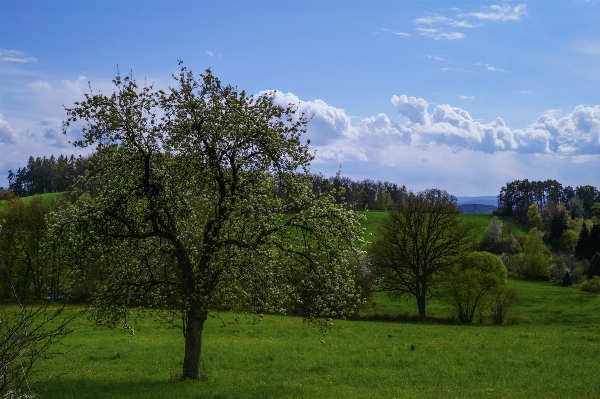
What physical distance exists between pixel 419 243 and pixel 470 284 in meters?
6.49

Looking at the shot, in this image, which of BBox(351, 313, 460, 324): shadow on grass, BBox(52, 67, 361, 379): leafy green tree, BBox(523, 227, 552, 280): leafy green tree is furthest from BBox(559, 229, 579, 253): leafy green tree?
BBox(52, 67, 361, 379): leafy green tree

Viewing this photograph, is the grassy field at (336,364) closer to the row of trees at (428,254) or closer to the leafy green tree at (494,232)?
the row of trees at (428,254)

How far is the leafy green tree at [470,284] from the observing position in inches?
1966

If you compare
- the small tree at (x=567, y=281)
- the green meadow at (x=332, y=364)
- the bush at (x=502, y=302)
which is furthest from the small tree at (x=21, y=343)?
the small tree at (x=567, y=281)

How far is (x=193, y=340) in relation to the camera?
66.3 feet

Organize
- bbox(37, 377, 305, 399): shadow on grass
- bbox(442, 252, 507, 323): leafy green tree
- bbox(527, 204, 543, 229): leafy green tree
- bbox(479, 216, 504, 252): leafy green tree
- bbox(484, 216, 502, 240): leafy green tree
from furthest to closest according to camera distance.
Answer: bbox(527, 204, 543, 229): leafy green tree < bbox(484, 216, 502, 240): leafy green tree < bbox(479, 216, 504, 252): leafy green tree < bbox(442, 252, 507, 323): leafy green tree < bbox(37, 377, 305, 399): shadow on grass

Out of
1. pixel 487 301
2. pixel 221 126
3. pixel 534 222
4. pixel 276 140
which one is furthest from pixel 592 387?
pixel 534 222

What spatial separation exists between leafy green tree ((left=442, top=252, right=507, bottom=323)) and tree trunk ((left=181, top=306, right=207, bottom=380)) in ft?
117

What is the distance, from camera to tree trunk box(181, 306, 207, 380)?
20.0 meters

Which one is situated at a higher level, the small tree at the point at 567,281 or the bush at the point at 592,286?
the bush at the point at 592,286

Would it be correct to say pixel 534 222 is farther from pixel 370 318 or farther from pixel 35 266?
pixel 35 266

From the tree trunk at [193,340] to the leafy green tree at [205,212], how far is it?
0.20ft

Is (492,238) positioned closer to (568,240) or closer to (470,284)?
(568,240)

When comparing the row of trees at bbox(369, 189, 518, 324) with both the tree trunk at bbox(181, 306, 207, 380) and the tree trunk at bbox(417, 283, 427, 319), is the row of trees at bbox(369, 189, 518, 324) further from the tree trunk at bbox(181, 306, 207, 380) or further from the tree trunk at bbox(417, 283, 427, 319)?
the tree trunk at bbox(181, 306, 207, 380)
